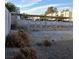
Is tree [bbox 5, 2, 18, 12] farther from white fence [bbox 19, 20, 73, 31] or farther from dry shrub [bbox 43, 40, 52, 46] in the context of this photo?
dry shrub [bbox 43, 40, 52, 46]

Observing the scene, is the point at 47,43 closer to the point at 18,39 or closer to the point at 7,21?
the point at 18,39

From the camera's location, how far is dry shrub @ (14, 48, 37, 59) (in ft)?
8.46

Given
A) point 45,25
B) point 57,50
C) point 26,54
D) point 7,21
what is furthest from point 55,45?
point 7,21

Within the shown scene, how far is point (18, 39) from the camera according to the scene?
261cm

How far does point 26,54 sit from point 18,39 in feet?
0.70

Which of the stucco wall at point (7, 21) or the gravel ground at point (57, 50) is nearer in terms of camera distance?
the stucco wall at point (7, 21)

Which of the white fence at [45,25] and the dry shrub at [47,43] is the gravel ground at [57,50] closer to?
the dry shrub at [47,43]

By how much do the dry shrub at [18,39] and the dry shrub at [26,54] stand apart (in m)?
0.07

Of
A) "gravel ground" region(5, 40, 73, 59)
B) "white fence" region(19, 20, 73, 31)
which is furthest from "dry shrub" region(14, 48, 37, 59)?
"white fence" region(19, 20, 73, 31)

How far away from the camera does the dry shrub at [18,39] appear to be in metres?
2.56

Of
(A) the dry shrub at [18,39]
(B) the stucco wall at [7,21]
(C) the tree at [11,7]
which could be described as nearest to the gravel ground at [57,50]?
(A) the dry shrub at [18,39]

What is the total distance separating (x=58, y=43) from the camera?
2676 millimetres
